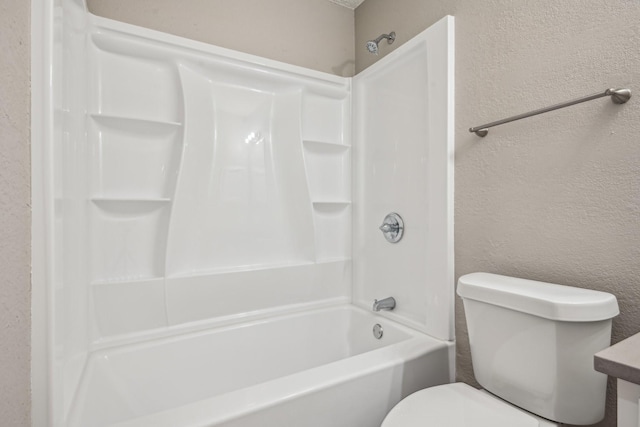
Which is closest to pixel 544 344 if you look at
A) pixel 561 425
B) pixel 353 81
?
pixel 561 425

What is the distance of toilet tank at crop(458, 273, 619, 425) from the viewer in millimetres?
875

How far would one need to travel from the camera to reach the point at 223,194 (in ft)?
5.64

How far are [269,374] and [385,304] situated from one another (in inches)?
27.8

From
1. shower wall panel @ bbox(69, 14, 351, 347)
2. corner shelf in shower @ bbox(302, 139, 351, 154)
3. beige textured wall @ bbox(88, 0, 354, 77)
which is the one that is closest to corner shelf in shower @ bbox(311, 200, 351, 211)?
shower wall panel @ bbox(69, 14, 351, 347)

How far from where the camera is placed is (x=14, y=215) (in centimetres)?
65

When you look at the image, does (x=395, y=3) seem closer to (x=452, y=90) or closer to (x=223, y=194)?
(x=452, y=90)

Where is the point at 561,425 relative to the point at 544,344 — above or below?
below

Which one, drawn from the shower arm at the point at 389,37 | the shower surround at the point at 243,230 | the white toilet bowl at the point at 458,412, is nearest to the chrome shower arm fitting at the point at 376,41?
the shower arm at the point at 389,37

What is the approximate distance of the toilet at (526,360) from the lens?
0.88 meters

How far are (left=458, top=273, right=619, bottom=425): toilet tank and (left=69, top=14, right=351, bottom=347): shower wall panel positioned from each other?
107 cm

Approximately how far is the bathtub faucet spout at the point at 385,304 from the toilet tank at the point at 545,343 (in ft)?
2.09

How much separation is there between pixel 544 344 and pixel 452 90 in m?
1.05

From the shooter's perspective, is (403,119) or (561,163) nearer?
(561,163)

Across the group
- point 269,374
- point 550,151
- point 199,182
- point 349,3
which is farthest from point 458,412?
point 349,3
